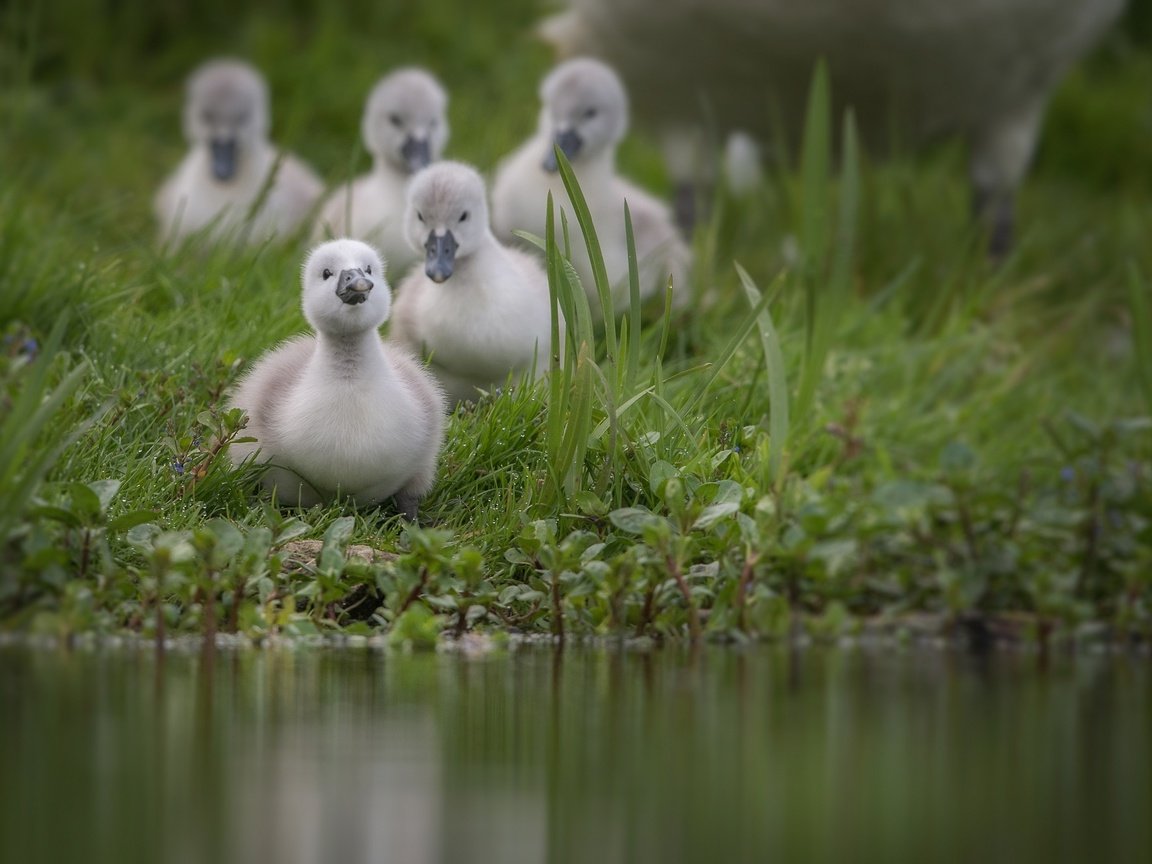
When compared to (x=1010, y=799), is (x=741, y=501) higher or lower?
higher

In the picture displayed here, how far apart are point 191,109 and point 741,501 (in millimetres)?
3731

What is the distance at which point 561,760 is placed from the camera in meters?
2.06

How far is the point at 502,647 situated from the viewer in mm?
2957

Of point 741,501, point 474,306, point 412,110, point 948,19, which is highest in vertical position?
point 948,19

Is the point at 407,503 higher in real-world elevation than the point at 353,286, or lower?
lower

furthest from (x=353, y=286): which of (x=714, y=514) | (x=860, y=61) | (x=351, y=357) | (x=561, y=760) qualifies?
(x=860, y=61)

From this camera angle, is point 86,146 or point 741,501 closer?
point 741,501

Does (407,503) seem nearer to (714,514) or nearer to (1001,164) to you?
(714,514)

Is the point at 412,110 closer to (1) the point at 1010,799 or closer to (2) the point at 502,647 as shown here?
(2) the point at 502,647

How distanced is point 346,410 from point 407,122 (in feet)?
7.62

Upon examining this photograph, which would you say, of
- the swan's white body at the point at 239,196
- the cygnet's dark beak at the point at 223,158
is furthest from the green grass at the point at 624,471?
the cygnet's dark beak at the point at 223,158

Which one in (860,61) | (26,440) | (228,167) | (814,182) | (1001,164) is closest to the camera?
(26,440)

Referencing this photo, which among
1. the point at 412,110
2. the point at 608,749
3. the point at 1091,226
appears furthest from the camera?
the point at 1091,226

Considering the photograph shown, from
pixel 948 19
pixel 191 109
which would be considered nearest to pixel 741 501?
pixel 948 19
